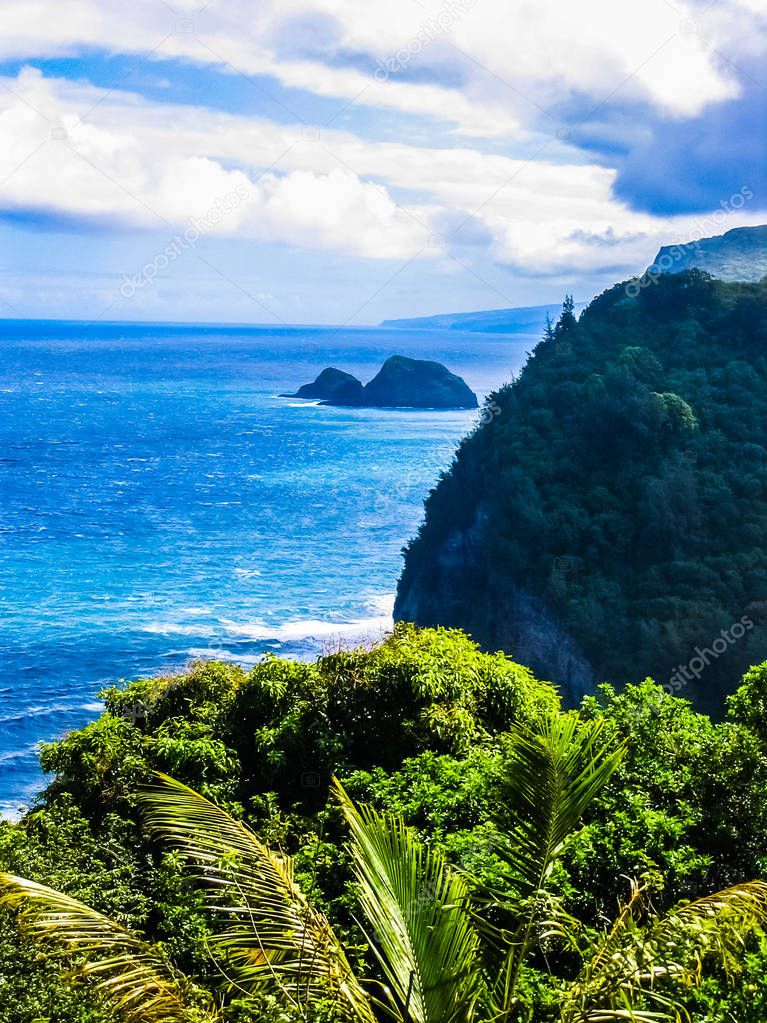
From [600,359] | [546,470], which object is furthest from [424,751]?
[600,359]

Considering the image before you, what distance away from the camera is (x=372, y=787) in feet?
33.2

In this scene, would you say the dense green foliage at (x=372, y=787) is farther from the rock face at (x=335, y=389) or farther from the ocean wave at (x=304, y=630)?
the rock face at (x=335, y=389)

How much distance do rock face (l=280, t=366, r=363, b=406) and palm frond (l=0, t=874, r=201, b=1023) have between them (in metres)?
111

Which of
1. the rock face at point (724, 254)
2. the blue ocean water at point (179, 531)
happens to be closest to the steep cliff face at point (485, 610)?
the blue ocean water at point (179, 531)

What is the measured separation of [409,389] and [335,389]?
1005 cm

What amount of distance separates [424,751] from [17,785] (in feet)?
71.1

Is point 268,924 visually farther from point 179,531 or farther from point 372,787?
point 179,531

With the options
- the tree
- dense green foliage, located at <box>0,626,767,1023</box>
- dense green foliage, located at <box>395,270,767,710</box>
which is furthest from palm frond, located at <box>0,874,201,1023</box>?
dense green foliage, located at <box>395,270,767,710</box>

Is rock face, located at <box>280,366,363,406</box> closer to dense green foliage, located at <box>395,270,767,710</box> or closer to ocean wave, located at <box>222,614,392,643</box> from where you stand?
dense green foliage, located at <box>395,270,767,710</box>

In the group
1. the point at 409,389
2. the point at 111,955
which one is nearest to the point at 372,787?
the point at 111,955

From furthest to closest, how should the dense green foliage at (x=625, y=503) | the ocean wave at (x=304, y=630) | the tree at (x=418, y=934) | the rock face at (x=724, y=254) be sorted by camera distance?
the rock face at (x=724, y=254) → the ocean wave at (x=304, y=630) → the dense green foliage at (x=625, y=503) → the tree at (x=418, y=934)

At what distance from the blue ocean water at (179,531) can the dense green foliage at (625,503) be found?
865 cm

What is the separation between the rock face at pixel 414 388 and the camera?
114812mm

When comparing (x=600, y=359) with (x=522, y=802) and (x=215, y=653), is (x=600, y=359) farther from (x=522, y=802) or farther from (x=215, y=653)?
(x=522, y=802)
